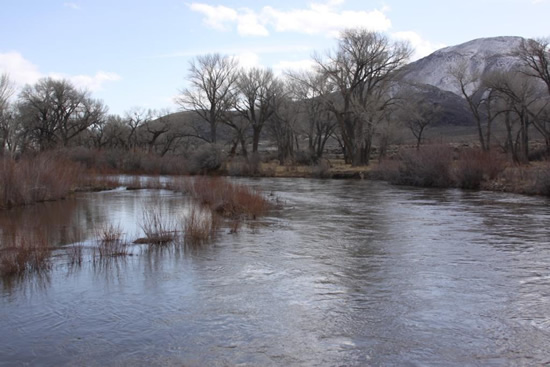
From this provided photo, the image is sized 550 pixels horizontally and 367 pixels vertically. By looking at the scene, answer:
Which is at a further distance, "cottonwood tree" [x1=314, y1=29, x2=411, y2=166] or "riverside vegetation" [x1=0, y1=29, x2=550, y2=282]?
"cottonwood tree" [x1=314, y1=29, x2=411, y2=166]

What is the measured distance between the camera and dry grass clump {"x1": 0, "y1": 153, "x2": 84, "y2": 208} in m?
20.1

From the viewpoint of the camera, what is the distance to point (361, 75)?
5025 centimetres

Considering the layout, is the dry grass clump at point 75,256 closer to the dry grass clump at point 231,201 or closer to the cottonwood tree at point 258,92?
the dry grass clump at point 231,201

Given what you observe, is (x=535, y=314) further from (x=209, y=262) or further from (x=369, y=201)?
(x=369, y=201)

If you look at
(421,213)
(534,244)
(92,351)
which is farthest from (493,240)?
(92,351)

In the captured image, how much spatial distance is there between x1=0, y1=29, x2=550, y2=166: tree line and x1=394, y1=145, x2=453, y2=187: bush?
14398mm

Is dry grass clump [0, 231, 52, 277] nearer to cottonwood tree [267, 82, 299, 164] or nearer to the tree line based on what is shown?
the tree line

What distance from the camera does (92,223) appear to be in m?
16.5

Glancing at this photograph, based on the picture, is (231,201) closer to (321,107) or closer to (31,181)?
(31,181)

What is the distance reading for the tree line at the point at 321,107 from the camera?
49031mm

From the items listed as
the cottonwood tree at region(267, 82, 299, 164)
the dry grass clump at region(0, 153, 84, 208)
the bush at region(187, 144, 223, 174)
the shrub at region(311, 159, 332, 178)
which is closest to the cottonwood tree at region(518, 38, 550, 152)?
the shrub at region(311, 159, 332, 178)

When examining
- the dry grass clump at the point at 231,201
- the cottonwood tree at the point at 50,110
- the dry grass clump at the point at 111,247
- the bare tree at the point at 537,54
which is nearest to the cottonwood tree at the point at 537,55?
the bare tree at the point at 537,54

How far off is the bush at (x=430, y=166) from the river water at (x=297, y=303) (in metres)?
18.6

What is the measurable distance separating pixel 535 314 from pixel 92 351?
6.13 m
